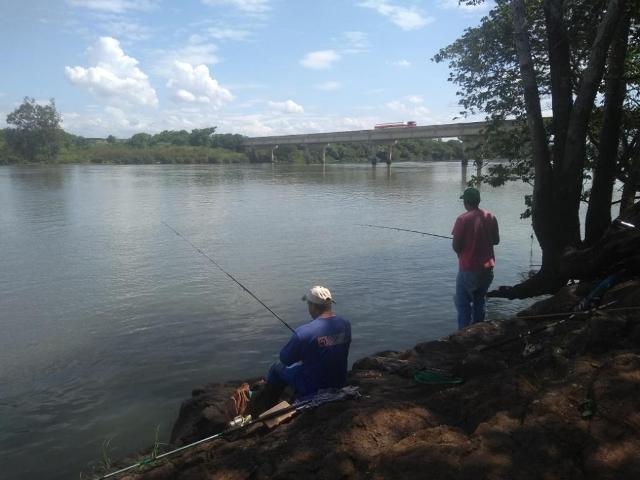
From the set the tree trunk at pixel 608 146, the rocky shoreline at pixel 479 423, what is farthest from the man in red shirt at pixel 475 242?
the tree trunk at pixel 608 146

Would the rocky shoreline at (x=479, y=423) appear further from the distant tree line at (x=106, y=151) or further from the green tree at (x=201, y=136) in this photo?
the green tree at (x=201, y=136)

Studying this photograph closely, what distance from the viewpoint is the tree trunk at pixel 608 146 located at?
830 cm

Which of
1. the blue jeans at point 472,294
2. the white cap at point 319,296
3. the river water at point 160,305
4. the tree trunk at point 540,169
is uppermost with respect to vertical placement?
the tree trunk at point 540,169

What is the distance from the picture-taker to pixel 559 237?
28.8 ft

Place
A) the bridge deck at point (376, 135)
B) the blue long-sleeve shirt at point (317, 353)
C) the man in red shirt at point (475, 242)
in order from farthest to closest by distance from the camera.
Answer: the bridge deck at point (376, 135) → the man in red shirt at point (475, 242) → the blue long-sleeve shirt at point (317, 353)

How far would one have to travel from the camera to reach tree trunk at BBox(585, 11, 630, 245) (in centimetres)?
830

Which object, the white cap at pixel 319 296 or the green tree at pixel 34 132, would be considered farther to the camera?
the green tree at pixel 34 132

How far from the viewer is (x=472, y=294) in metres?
7.26

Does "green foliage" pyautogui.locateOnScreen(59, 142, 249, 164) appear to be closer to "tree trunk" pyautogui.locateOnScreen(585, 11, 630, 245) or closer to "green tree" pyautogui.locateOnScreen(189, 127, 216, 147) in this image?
"green tree" pyautogui.locateOnScreen(189, 127, 216, 147)

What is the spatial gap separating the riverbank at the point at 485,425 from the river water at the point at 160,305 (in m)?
1.51

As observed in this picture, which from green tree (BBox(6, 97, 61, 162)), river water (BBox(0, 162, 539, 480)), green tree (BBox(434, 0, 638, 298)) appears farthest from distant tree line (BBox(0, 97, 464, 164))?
green tree (BBox(434, 0, 638, 298))

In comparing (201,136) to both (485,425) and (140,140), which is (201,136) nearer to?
(140,140)

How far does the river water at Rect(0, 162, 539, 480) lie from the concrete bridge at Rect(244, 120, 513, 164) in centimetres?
3831

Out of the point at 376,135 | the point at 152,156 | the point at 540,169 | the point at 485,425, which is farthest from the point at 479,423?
the point at 152,156
